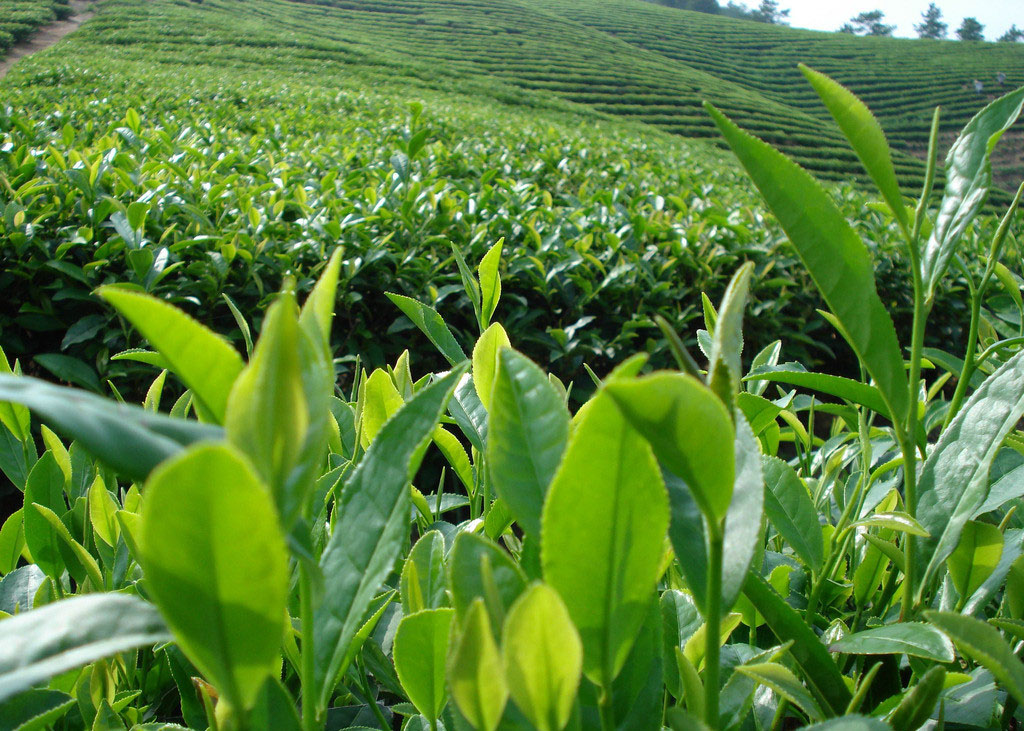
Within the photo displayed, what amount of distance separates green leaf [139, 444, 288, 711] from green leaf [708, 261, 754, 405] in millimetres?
198

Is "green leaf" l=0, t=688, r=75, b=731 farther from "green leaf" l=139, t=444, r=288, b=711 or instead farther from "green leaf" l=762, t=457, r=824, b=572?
"green leaf" l=762, t=457, r=824, b=572

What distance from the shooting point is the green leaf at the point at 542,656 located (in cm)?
29

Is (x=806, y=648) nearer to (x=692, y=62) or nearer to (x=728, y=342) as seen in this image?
(x=728, y=342)

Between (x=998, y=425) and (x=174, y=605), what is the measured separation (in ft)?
1.73

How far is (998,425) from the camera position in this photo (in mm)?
510

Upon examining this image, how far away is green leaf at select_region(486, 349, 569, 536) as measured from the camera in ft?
1.27

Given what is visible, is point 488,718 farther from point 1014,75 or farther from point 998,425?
point 1014,75

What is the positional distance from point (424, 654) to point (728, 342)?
25 cm

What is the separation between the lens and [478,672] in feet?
1.00

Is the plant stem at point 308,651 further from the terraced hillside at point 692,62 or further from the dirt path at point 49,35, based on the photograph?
the terraced hillside at point 692,62

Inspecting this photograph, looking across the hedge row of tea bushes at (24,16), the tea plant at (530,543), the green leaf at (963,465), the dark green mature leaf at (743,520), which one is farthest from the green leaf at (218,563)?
the hedge row of tea bushes at (24,16)

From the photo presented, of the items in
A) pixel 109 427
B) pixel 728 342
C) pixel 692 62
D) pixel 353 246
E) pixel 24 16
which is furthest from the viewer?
pixel 692 62

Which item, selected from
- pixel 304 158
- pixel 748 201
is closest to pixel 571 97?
pixel 748 201

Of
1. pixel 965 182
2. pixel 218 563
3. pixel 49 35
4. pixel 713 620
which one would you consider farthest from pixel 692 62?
pixel 218 563
